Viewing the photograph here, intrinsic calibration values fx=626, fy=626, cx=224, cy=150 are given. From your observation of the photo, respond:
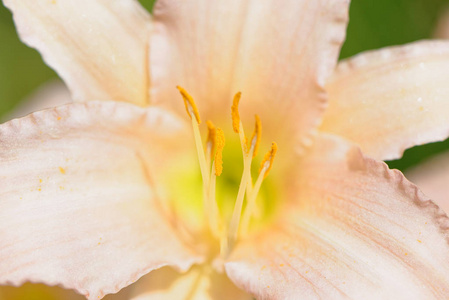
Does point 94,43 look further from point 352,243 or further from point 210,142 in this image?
point 352,243

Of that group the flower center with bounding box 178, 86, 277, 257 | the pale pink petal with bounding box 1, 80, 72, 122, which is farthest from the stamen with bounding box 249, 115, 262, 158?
the pale pink petal with bounding box 1, 80, 72, 122

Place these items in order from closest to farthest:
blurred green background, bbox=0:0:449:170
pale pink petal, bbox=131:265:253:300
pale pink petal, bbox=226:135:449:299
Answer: pale pink petal, bbox=226:135:449:299, pale pink petal, bbox=131:265:253:300, blurred green background, bbox=0:0:449:170

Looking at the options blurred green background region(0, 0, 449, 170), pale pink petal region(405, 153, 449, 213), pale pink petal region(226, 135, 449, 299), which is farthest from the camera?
blurred green background region(0, 0, 449, 170)

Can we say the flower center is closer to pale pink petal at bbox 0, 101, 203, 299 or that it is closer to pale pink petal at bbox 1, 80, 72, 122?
pale pink petal at bbox 0, 101, 203, 299

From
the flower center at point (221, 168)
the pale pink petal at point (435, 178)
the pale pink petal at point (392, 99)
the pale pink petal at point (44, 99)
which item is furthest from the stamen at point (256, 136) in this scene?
the pale pink petal at point (44, 99)

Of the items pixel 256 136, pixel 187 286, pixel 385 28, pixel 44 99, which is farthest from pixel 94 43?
pixel 385 28
